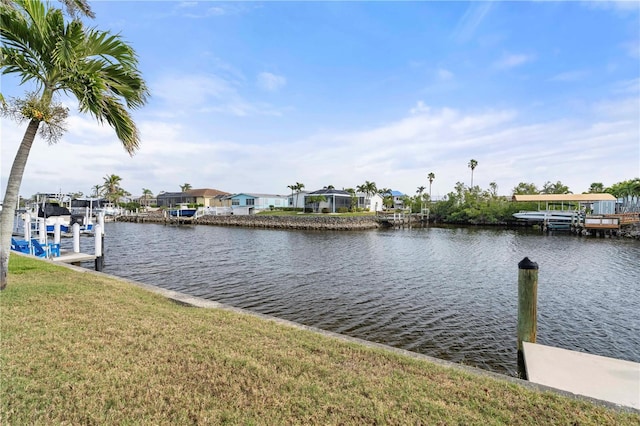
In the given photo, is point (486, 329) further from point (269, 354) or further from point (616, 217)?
point (616, 217)

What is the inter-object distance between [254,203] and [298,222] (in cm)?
1889

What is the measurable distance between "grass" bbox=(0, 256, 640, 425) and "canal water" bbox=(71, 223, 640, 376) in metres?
3.74

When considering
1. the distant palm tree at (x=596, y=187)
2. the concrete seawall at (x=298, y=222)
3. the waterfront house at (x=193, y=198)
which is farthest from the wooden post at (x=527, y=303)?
the distant palm tree at (x=596, y=187)

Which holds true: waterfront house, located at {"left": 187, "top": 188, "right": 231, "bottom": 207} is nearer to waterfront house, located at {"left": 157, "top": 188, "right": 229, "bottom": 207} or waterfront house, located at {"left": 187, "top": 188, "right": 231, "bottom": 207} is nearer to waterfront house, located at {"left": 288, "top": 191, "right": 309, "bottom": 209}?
waterfront house, located at {"left": 157, "top": 188, "right": 229, "bottom": 207}

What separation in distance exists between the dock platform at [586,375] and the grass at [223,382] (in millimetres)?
916

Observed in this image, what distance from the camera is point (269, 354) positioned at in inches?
175

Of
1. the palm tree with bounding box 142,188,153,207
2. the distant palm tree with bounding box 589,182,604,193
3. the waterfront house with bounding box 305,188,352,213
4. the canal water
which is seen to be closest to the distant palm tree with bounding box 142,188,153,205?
the palm tree with bounding box 142,188,153,207

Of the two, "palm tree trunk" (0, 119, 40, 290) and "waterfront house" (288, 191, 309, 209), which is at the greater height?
"waterfront house" (288, 191, 309, 209)

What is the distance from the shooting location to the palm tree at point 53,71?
5867 mm

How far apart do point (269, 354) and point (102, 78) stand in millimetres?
6394

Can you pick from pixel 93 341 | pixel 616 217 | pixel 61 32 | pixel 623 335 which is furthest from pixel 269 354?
pixel 616 217

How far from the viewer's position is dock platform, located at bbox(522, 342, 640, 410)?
13.7 ft

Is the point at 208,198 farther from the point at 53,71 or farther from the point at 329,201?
the point at 53,71

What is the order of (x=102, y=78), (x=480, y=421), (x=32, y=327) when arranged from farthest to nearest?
(x=102, y=78), (x=32, y=327), (x=480, y=421)
